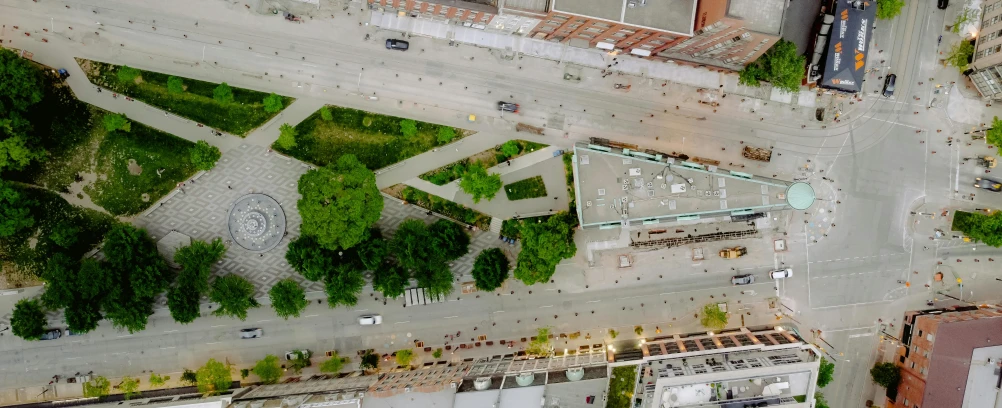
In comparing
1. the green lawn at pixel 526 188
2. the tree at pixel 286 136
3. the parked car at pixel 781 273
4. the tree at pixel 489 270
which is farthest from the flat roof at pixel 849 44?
the tree at pixel 286 136

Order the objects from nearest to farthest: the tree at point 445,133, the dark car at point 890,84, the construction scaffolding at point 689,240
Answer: the tree at point 445,133, the dark car at point 890,84, the construction scaffolding at point 689,240

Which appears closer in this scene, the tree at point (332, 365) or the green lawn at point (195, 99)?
the green lawn at point (195, 99)

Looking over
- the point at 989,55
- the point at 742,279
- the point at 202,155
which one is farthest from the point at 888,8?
the point at 202,155

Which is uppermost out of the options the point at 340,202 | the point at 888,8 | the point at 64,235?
the point at 888,8

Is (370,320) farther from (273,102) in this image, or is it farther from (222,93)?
(222,93)

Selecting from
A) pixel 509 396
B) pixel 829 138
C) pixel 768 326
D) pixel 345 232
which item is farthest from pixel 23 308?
pixel 829 138

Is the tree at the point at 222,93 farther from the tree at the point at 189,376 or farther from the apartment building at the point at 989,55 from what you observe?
the apartment building at the point at 989,55

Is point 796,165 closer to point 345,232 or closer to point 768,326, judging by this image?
point 768,326
